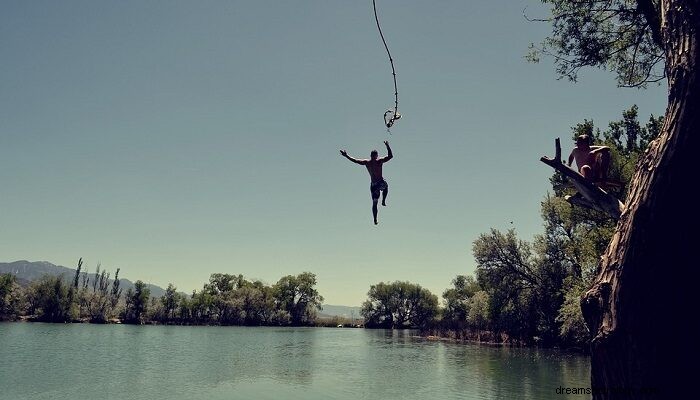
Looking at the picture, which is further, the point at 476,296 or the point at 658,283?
the point at 476,296

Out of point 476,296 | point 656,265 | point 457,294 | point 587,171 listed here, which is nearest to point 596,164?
point 587,171

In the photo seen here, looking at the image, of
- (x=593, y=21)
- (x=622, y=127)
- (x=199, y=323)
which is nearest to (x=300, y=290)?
(x=199, y=323)

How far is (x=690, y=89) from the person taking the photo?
4.72 meters

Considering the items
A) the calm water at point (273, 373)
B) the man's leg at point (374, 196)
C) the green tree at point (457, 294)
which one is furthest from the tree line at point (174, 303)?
the man's leg at point (374, 196)

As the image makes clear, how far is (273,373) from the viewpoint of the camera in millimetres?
32812

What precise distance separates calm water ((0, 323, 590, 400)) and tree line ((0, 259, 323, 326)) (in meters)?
56.9

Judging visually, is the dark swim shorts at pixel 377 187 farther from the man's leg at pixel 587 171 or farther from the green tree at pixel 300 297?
the green tree at pixel 300 297

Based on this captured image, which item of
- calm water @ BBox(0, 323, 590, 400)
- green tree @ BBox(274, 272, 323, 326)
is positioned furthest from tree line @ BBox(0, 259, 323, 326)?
calm water @ BBox(0, 323, 590, 400)

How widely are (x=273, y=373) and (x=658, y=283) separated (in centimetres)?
3171

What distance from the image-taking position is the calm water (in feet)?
83.0

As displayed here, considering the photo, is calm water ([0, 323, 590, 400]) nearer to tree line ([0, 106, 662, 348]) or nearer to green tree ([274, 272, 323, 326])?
tree line ([0, 106, 662, 348])

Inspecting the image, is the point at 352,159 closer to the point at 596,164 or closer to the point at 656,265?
the point at 596,164

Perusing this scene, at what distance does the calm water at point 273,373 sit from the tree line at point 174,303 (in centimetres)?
5690

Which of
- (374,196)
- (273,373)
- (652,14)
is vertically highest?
(652,14)
